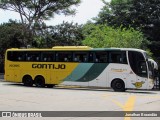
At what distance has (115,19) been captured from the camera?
47.1m

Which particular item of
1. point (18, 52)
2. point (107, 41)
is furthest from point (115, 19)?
point (18, 52)

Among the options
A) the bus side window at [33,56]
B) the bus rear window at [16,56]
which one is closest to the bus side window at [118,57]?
the bus side window at [33,56]

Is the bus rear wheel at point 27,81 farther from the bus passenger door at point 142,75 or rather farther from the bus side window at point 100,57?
the bus passenger door at point 142,75

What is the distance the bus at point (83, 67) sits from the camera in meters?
25.1

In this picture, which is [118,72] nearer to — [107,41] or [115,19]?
[107,41]

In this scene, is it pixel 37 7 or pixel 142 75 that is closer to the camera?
pixel 142 75

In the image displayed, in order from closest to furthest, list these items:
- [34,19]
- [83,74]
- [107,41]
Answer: [83,74]
[107,41]
[34,19]

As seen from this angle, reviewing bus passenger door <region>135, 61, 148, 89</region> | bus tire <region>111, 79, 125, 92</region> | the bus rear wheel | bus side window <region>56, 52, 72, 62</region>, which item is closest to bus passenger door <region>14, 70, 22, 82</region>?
the bus rear wheel

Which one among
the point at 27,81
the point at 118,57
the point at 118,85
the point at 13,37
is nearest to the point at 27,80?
the point at 27,81

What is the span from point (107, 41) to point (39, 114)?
25517 millimetres

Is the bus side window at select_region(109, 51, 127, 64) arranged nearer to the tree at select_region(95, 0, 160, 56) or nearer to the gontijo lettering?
the gontijo lettering

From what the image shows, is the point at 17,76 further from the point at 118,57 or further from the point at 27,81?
the point at 118,57

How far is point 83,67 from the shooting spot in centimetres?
2656

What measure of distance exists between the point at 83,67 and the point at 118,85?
285 centimetres
